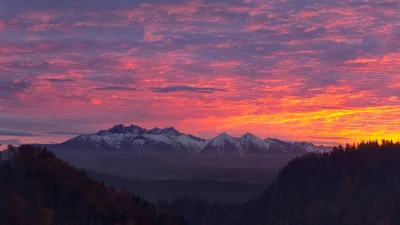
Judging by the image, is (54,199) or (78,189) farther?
(78,189)

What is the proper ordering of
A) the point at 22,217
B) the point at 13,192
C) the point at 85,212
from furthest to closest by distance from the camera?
the point at 85,212 → the point at 13,192 → the point at 22,217

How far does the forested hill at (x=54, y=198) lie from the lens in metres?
110

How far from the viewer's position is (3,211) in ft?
348

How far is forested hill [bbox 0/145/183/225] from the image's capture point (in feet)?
360

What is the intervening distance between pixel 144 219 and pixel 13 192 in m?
39.4

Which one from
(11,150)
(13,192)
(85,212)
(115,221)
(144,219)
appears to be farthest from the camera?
(11,150)

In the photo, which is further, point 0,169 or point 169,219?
point 169,219

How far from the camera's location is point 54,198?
13825cm

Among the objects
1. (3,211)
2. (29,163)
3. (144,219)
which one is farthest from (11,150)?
(3,211)

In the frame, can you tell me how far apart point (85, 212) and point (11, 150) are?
45.6 metres

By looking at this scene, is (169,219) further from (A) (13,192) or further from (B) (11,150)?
(A) (13,192)

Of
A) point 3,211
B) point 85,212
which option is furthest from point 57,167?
point 3,211

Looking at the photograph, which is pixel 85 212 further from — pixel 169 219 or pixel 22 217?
pixel 169 219

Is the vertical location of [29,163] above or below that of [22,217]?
above
